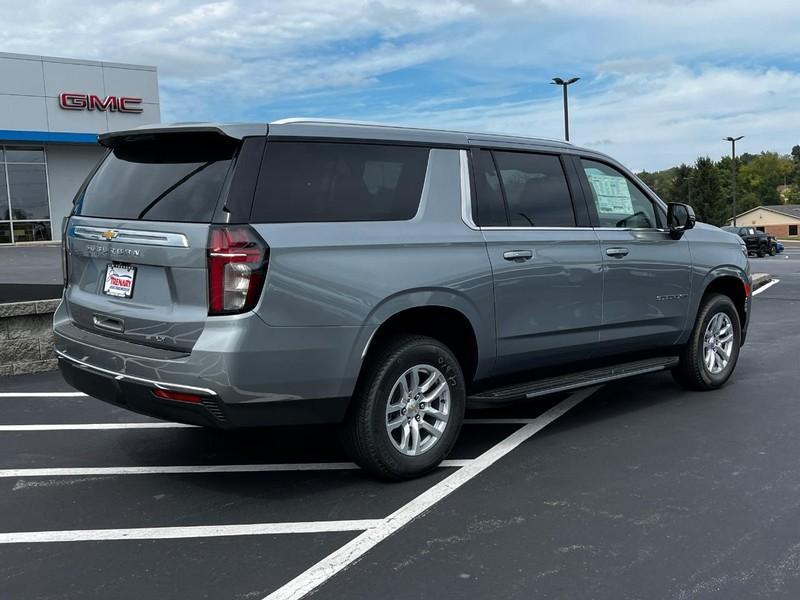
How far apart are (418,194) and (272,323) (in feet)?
4.19

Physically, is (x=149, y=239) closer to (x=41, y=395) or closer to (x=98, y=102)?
(x=41, y=395)

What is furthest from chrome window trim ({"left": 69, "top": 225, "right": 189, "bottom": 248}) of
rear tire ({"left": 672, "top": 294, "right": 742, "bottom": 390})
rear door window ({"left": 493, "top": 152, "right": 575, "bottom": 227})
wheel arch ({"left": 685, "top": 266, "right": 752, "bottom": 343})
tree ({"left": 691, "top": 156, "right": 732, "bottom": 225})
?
tree ({"left": 691, "top": 156, "right": 732, "bottom": 225})

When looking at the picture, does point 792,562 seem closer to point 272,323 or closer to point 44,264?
point 272,323

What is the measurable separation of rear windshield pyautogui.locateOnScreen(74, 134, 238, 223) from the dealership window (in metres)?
29.2

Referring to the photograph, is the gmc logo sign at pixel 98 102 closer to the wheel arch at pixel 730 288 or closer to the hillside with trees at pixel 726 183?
the wheel arch at pixel 730 288

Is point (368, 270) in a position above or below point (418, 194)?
below

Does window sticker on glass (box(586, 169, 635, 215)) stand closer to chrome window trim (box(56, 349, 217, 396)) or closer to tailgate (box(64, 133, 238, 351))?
tailgate (box(64, 133, 238, 351))

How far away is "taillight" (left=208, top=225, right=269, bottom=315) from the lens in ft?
12.4

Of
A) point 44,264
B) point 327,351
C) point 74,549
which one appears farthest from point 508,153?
point 44,264

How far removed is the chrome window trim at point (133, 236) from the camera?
390 cm

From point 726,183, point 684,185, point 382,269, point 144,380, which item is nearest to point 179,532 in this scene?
point 144,380

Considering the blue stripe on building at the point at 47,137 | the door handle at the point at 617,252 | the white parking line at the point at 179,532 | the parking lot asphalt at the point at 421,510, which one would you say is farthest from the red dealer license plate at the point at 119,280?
the blue stripe on building at the point at 47,137

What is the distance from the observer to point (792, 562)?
134 inches

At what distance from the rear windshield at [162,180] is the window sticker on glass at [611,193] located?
282 centimetres
